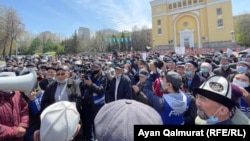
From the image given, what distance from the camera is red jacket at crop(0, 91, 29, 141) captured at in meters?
2.86

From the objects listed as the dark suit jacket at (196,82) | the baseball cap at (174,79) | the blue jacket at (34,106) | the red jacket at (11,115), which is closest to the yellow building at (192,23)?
the dark suit jacket at (196,82)

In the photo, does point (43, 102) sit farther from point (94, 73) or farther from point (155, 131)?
point (155, 131)

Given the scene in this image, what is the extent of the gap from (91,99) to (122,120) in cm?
427

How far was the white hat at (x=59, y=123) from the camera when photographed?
1660 millimetres

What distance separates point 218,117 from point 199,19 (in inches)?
1931

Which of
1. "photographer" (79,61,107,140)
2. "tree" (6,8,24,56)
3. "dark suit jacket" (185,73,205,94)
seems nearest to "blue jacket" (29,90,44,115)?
"photographer" (79,61,107,140)

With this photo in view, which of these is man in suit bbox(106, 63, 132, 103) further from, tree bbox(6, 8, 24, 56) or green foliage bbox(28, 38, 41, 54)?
green foliage bbox(28, 38, 41, 54)

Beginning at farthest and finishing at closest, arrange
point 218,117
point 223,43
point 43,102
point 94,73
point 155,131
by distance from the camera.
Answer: point 223,43 → point 94,73 → point 43,102 → point 218,117 → point 155,131

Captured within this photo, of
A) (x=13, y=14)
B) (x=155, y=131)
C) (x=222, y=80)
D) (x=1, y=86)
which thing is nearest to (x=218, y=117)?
(x=222, y=80)

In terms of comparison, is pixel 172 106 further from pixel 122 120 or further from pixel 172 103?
pixel 122 120

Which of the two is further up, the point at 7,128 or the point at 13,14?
the point at 13,14

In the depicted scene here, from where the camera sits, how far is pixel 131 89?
17.6 feet

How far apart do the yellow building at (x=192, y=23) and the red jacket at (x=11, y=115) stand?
45688 millimetres

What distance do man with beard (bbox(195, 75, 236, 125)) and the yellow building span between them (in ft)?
150
